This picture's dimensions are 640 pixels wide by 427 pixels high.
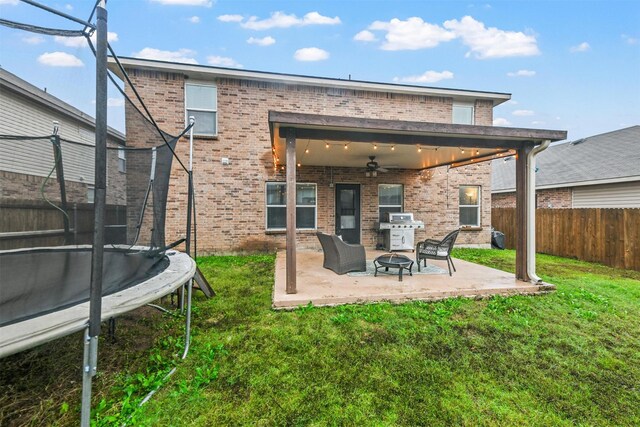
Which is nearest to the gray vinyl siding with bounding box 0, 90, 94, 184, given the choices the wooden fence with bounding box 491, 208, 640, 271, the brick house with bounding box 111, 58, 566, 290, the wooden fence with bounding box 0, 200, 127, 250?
the wooden fence with bounding box 0, 200, 127, 250

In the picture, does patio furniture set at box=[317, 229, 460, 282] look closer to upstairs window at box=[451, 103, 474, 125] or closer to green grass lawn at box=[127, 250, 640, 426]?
green grass lawn at box=[127, 250, 640, 426]

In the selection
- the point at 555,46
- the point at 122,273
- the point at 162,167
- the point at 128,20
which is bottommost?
the point at 122,273

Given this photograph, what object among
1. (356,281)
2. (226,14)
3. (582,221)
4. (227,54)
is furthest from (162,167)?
(227,54)

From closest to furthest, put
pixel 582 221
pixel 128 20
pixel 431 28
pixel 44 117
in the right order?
pixel 44 117 < pixel 128 20 < pixel 582 221 < pixel 431 28

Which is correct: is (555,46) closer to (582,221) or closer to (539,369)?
(582,221)

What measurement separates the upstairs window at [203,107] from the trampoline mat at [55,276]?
5.54m

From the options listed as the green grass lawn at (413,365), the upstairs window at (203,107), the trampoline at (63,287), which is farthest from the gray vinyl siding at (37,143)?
the upstairs window at (203,107)

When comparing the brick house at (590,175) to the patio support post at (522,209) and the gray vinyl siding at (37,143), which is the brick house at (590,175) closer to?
the patio support post at (522,209)

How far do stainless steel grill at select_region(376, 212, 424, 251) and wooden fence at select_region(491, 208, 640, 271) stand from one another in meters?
2.57

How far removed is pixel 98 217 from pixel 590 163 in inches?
606

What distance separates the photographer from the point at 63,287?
7.09ft

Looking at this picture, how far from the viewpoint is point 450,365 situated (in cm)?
256

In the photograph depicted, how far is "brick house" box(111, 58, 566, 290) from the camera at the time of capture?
24.4 feet

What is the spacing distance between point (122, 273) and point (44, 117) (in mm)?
1402
